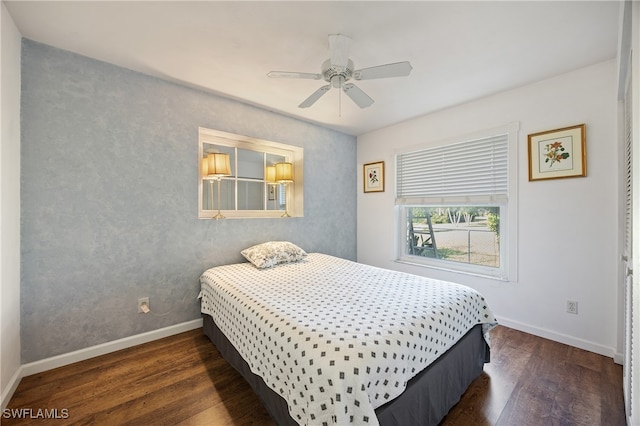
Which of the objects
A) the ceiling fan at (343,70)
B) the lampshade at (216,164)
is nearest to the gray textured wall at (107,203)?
the lampshade at (216,164)

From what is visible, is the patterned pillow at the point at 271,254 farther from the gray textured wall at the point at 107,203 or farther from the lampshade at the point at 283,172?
the lampshade at the point at 283,172

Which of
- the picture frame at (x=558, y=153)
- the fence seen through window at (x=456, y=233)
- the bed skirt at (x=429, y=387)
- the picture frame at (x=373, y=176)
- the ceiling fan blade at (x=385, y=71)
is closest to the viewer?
the bed skirt at (x=429, y=387)

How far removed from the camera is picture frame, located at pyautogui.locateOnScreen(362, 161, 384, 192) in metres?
3.72

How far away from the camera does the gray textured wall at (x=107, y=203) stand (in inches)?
72.1

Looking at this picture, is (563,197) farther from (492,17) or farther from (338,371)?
(338,371)

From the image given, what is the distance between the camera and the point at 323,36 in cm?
175

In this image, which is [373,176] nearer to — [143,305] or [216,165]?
[216,165]

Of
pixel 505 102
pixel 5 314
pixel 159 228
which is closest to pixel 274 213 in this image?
pixel 159 228

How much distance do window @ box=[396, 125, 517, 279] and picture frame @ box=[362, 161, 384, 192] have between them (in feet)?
0.85

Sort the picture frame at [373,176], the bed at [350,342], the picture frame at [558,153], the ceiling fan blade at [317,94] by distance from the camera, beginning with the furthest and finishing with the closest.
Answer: the picture frame at [373,176] → the picture frame at [558,153] → the ceiling fan blade at [317,94] → the bed at [350,342]

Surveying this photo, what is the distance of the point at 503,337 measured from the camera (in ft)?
7.76

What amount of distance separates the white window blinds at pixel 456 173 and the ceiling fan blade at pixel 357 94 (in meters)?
1.51
